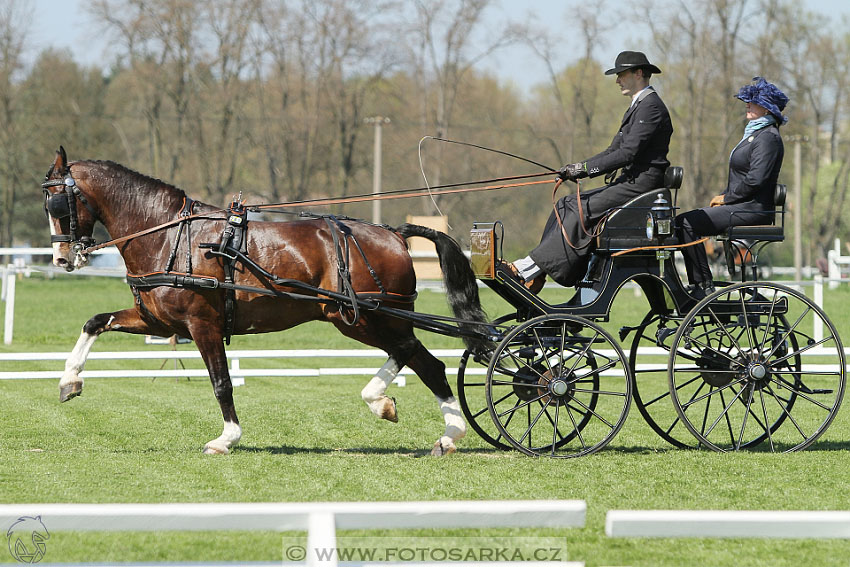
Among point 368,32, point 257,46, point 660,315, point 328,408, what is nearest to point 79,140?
point 257,46

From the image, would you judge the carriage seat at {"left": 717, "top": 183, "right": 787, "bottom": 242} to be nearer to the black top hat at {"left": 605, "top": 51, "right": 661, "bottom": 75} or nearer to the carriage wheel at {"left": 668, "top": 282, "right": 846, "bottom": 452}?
the carriage wheel at {"left": 668, "top": 282, "right": 846, "bottom": 452}

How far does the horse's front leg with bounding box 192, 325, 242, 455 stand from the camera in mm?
7180

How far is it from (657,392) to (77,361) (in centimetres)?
701

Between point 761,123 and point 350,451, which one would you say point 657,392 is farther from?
point 350,451

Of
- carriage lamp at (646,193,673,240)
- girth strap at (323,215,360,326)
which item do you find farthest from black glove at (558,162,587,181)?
girth strap at (323,215,360,326)

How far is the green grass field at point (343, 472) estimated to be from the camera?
15.3ft

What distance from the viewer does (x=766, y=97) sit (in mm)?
7211

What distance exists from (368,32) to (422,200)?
24.5 ft

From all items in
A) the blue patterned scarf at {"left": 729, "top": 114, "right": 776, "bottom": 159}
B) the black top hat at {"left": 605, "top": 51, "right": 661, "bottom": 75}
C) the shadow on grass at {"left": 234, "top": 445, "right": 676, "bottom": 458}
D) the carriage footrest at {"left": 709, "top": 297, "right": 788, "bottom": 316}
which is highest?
the black top hat at {"left": 605, "top": 51, "right": 661, "bottom": 75}

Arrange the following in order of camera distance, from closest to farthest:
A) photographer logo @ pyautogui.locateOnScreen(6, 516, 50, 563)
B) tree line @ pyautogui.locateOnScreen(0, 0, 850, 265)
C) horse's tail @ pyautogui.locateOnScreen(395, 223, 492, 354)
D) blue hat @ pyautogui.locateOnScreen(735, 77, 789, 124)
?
photographer logo @ pyautogui.locateOnScreen(6, 516, 50, 563) → blue hat @ pyautogui.locateOnScreen(735, 77, 789, 124) → horse's tail @ pyautogui.locateOnScreen(395, 223, 492, 354) → tree line @ pyautogui.locateOnScreen(0, 0, 850, 265)

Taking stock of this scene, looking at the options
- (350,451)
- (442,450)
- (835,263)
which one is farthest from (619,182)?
(835,263)

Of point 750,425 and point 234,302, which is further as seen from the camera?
point 750,425

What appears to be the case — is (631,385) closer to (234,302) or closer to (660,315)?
(660,315)

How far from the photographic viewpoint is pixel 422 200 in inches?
1614
